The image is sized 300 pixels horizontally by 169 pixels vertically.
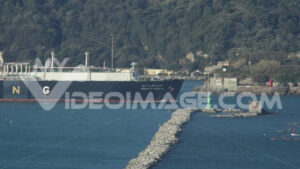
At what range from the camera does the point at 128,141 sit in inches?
2084

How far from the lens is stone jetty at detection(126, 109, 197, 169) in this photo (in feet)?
136

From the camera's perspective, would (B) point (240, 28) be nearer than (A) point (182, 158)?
No

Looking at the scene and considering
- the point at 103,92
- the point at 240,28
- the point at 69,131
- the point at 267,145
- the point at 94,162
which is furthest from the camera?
the point at 240,28

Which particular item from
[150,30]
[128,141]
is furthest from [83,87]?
[150,30]

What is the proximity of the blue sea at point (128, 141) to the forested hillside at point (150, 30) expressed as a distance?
8934 cm

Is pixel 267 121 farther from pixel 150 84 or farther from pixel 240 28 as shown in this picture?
pixel 240 28

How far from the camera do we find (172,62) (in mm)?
182375

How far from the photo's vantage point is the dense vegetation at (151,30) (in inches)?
6516

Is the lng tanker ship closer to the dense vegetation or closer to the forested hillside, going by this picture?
the dense vegetation

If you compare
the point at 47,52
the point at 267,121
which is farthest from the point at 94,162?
the point at 47,52

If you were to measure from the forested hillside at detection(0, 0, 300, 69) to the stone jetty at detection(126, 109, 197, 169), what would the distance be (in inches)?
3869

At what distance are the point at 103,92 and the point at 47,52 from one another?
263 feet

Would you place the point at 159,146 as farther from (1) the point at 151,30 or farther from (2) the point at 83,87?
(1) the point at 151,30

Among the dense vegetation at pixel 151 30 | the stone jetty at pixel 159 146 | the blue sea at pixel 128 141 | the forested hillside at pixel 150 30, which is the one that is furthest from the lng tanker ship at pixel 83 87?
the forested hillside at pixel 150 30
